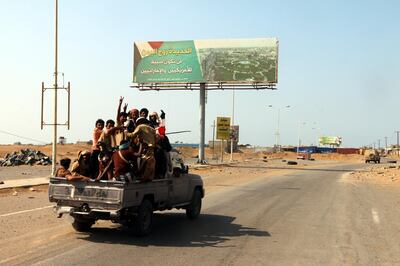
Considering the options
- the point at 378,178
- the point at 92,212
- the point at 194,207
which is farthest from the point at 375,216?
the point at 378,178

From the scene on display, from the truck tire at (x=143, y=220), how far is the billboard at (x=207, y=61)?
40851 millimetres

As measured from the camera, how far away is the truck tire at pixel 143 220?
973cm

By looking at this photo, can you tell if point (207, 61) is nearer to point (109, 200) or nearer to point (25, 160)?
point (25, 160)

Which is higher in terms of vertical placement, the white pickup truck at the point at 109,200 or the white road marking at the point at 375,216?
the white pickup truck at the point at 109,200

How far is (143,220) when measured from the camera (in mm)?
9875

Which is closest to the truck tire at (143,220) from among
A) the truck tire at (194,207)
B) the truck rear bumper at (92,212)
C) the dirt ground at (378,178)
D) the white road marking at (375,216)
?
the truck rear bumper at (92,212)

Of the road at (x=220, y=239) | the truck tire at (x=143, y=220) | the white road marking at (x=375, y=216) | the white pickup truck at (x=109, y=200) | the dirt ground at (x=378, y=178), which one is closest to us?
the road at (x=220, y=239)

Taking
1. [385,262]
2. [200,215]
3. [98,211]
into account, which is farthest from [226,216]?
[385,262]

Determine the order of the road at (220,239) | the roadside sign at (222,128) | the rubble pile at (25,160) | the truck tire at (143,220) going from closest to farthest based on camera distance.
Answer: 1. the road at (220,239)
2. the truck tire at (143,220)
3. the rubble pile at (25,160)
4. the roadside sign at (222,128)

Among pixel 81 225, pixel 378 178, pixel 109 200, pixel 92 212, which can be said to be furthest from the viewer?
pixel 378 178

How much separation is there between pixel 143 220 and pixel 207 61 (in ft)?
140

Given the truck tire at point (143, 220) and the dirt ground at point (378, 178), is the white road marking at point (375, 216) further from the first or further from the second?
the dirt ground at point (378, 178)

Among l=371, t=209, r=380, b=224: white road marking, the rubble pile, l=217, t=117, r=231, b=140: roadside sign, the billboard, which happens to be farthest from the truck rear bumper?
l=217, t=117, r=231, b=140: roadside sign

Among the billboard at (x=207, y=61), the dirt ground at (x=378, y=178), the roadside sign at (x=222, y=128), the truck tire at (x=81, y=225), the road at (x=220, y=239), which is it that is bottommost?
the dirt ground at (x=378, y=178)
